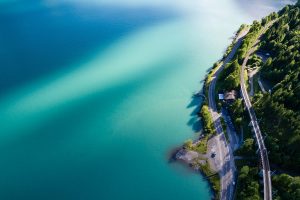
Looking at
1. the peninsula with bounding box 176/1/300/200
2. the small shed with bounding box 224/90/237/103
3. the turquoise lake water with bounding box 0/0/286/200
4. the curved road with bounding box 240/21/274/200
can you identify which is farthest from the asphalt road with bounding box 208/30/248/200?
the curved road with bounding box 240/21/274/200

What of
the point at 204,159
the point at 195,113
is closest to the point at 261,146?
the point at 204,159


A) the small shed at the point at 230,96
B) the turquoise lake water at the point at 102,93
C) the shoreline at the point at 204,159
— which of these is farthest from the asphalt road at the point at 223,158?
the turquoise lake water at the point at 102,93

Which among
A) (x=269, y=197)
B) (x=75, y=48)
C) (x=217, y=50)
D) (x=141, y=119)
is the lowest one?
(x=269, y=197)

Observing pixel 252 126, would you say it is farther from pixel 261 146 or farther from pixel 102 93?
pixel 102 93

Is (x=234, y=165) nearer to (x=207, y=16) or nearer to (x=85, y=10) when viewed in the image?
(x=207, y=16)

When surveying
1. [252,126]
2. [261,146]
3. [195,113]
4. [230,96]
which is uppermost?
[230,96]

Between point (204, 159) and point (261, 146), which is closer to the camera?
point (261, 146)

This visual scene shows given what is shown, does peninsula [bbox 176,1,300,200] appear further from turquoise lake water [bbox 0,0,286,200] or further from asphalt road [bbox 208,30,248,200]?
turquoise lake water [bbox 0,0,286,200]

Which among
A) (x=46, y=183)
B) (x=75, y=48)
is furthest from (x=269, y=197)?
(x=75, y=48)

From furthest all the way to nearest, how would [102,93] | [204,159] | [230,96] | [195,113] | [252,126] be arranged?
[102,93]
[230,96]
[195,113]
[252,126]
[204,159]
